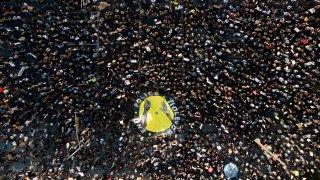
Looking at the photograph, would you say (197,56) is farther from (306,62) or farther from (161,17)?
(306,62)

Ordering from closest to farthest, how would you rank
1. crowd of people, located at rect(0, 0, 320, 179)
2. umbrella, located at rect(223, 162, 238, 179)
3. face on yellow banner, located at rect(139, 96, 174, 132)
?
1. crowd of people, located at rect(0, 0, 320, 179)
2. umbrella, located at rect(223, 162, 238, 179)
3. face on yellow banner, located at rect(139, 96, 174, 132)

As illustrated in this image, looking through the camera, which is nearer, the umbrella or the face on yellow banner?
the umbrella

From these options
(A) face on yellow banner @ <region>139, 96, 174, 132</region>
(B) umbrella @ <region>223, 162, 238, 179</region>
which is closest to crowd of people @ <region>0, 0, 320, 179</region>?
(B) umbrella @ <region>223, 162, 238, 179</region>

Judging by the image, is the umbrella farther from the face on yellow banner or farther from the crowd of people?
the face on yellow banner

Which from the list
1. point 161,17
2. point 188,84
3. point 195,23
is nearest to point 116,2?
point 161,17

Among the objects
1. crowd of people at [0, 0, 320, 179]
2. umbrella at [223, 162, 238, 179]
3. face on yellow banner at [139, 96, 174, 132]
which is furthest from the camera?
face on yellow banner at [139, 96, 174, 132]

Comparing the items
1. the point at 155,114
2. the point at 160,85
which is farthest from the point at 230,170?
the point at 160,85

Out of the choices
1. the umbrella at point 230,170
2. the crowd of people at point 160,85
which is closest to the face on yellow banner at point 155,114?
the crowd of people at point 160,85
